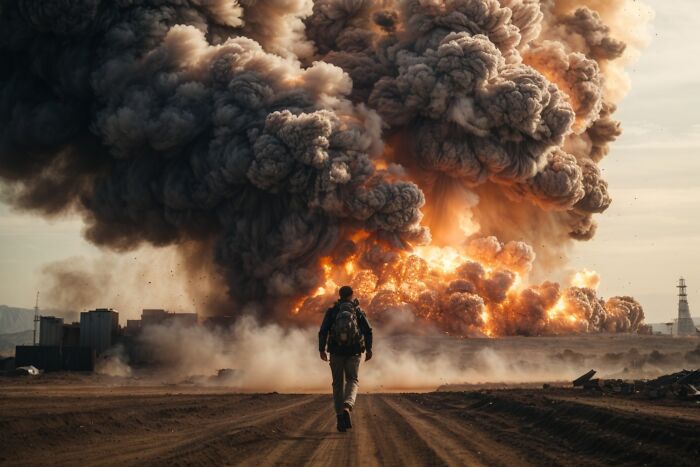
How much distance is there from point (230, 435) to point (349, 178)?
49.4 meters

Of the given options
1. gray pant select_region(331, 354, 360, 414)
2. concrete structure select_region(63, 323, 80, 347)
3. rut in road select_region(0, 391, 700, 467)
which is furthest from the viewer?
concrete structure select_region(63, 323, 80, 347)

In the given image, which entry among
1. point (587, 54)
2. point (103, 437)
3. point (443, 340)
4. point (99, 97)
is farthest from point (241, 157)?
point (103, 437)

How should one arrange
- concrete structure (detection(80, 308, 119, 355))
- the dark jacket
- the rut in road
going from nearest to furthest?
1. the rut in road
2. the dark jacket
3. concrete structure (detection(80, 308, 119, 355))

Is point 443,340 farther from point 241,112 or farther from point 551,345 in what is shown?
point 241,112

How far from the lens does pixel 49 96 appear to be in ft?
255

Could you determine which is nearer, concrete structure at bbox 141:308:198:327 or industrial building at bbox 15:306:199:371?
industrial building at bbox 15:306:199:371

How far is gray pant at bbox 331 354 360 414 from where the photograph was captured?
21.9 metres

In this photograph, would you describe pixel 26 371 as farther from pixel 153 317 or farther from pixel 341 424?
pixel 341 424

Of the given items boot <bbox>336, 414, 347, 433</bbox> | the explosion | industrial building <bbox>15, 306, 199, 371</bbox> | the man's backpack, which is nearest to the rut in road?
boot <bbox>336, 414, 347, 433</bbox>

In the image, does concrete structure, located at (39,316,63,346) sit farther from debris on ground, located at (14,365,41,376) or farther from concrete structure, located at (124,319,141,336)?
debris on ground, located at (14,365,41,376)

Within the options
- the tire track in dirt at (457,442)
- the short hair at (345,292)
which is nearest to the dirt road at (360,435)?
the tire track in dirt at (457,442)

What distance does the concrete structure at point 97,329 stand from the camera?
6881cm

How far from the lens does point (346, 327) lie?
70.6ft

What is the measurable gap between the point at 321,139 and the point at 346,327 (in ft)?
154
